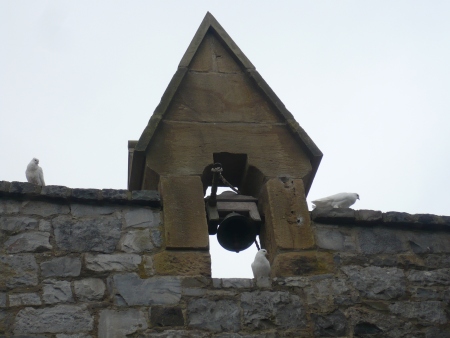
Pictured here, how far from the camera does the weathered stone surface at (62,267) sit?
6.27m

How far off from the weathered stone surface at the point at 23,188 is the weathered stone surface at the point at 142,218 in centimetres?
67

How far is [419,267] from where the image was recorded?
6871 millimetres

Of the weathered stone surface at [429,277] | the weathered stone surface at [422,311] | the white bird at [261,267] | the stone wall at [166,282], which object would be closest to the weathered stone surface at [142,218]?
the stone wall at [166,282]

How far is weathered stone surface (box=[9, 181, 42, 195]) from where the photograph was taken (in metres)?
6.61

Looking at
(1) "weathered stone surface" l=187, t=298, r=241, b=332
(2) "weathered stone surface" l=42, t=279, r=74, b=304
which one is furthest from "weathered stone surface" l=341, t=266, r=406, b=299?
(2) "weathered stone surface" l=42, t=279, r=74, b=304

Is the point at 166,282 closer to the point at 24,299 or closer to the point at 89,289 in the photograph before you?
the point at 89,289

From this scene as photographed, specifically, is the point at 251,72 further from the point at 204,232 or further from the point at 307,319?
the point at 307,319

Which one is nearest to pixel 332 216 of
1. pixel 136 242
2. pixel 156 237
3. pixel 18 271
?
pixel 156 237

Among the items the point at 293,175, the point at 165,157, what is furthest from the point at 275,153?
the point at 165,157

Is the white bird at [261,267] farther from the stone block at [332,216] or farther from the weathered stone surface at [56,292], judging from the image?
the weathered stone surface at [56,292]

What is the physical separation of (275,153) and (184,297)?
159 cm

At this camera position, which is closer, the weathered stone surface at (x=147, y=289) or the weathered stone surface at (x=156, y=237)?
the weathered stone surface at (x=147, y=289)

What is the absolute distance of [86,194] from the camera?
6691 mm

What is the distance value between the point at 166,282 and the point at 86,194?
917 mm
